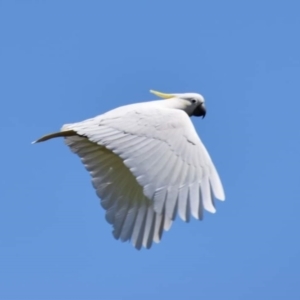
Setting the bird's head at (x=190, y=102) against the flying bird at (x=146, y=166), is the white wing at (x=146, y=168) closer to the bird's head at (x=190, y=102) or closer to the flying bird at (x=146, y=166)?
the flying bird at (x=146, y=166)

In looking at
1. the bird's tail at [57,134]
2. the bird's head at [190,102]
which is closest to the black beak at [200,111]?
the bird's head at [190,102]

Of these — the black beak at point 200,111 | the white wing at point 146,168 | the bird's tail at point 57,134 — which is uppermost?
the black beak at point 200,111

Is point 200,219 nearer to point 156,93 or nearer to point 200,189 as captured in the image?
point 200,189

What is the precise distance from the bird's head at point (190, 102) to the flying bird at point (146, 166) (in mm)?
164

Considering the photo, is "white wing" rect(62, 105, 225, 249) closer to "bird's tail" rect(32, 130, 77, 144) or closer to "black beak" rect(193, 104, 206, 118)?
"bird's tail" rect(32, 130, 77, 144)

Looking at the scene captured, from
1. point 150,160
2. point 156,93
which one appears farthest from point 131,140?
point 156,93

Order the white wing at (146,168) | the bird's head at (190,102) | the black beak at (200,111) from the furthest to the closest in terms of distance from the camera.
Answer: the black beak at (200,111)
the bird's head at (190,102)
the white wing at (146,168)

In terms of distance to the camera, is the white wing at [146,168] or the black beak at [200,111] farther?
the black beak at [200,111]

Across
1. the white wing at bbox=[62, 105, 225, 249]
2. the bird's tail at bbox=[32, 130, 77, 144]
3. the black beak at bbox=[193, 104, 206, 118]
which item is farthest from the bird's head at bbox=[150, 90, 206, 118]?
the bird's tail at bbox=[32, 130, 77, 144]

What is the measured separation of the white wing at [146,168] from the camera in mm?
7816

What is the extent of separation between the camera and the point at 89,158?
8.99m

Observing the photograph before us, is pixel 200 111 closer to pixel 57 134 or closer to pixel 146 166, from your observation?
pixel 57 134

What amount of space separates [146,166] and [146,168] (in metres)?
0.02

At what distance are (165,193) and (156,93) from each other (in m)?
2.31
